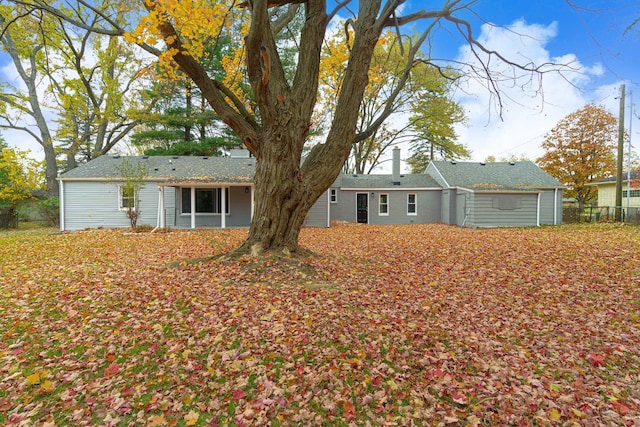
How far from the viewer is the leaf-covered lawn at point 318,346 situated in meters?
2.49

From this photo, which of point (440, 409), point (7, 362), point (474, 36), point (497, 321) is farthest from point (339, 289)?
point (474, 36)

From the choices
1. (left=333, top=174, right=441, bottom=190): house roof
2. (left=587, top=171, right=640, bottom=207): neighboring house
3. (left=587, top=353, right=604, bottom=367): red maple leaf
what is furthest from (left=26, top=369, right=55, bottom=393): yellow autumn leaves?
(left=587, top=171, right=640, bottom=207): neighboring house

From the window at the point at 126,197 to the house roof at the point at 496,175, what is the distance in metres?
17.4

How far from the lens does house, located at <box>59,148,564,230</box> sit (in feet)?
51.8

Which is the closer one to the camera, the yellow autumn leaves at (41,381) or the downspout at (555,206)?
the yellow autumn leaves at (41,381)

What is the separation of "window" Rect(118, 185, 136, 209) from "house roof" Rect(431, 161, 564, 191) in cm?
1745

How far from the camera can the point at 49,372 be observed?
116 inches

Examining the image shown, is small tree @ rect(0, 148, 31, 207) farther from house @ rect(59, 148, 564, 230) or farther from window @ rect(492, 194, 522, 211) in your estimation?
window @ rect(492, 194, 522, 211)

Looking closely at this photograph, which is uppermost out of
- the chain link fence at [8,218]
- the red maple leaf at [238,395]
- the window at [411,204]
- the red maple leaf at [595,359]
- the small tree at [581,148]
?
the small tree at [581,148]

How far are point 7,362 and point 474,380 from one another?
4.49m

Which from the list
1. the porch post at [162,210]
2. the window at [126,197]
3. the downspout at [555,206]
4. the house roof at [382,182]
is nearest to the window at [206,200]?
the porch post at [162,210]

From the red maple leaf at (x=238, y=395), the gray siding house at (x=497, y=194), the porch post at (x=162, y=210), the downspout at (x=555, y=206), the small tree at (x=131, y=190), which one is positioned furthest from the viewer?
the downspout at (x=555, y=206)

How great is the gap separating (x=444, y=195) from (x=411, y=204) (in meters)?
2.09

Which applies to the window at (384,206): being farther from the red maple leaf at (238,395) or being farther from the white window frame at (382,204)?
the red maple leaf at (238,395)
